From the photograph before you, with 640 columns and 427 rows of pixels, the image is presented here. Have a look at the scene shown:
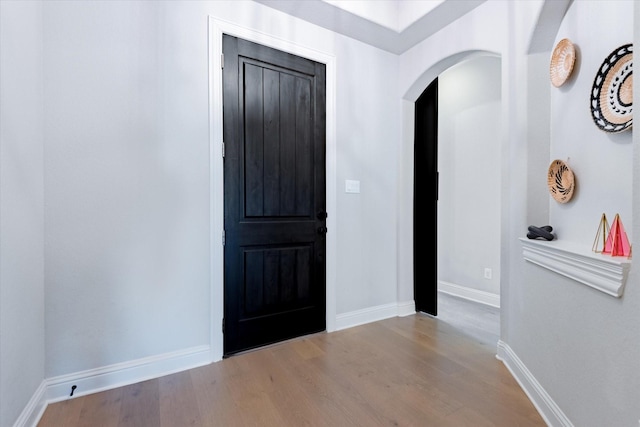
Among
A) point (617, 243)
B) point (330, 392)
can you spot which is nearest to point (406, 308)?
point (330, 392)

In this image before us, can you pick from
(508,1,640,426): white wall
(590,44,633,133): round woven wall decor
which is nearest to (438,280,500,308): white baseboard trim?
(508,1,640,426): white wall

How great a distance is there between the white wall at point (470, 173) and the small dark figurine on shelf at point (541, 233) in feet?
5.61

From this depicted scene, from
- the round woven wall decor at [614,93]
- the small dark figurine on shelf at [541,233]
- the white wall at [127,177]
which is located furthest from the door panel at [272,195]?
the round woven wall decor at [614,93]

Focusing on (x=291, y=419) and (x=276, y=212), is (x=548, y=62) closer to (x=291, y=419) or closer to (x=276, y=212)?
(x=276, y=212)

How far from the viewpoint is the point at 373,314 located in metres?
2.77

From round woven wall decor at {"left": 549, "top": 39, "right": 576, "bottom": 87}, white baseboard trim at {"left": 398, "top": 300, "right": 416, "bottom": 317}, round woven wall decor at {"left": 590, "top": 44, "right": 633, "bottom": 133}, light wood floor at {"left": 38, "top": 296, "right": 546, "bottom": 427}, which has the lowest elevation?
light wood floor at {"left": 38, "top": 296, "right": 546, "bottom": 427}

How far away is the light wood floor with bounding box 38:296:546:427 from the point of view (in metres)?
1.46

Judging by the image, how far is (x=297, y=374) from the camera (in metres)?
1.87

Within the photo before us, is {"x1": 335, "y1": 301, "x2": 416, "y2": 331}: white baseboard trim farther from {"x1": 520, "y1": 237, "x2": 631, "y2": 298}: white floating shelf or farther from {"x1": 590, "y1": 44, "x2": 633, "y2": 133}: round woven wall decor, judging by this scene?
{"x1": 590, "y1": 44, "x2": 633, "y2": 133}: round woven wall decor

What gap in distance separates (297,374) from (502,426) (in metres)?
1.12

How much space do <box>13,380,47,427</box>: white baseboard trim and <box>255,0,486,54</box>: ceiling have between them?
2.74 m

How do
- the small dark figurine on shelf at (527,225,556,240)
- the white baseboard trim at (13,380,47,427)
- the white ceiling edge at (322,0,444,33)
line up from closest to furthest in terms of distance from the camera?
the white baseboard trim at (13,380,47,427) < the small dark figurine on shelf at (527,225,556,240) < the white ceiling edge at (322,0,444,33)

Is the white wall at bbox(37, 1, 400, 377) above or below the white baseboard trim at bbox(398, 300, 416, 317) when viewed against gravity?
above

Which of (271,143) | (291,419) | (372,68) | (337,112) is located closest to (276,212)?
(271,143)
